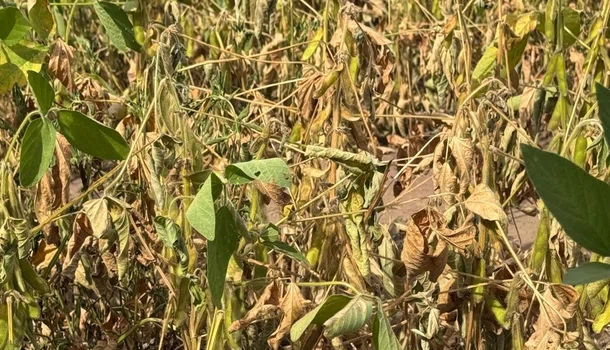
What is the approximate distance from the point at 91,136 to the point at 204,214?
303mm

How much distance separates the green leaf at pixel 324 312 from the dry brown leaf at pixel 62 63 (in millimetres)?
858

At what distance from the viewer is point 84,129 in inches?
45.3

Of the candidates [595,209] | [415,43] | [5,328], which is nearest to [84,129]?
[5,328]

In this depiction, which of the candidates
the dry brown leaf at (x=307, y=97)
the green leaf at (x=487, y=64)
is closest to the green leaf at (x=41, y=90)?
the dry brown leaf at (x=307, y=97)

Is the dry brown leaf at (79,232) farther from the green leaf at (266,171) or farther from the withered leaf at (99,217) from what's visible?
the green leaf at (266,171)

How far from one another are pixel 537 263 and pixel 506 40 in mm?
513

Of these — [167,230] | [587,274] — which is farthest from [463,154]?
[587,274]

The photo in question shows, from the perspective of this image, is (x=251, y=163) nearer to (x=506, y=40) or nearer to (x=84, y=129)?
(x=84, y=129)

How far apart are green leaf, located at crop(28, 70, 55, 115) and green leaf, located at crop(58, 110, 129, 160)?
0.07 feet

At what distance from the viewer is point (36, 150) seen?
1126 millimetres

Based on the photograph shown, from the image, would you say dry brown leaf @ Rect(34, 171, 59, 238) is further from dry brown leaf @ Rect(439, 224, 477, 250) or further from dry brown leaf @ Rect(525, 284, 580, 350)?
dry brown leaf @ Rect(525, 284, 580, 350)

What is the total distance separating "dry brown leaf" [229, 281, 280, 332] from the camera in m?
1.22

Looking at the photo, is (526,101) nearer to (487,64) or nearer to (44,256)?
(487,64)

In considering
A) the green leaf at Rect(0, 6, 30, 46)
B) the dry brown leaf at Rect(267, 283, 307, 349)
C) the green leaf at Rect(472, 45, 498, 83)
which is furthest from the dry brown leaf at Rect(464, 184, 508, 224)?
the green leaf at Rect(0, 6, 30, 46)
